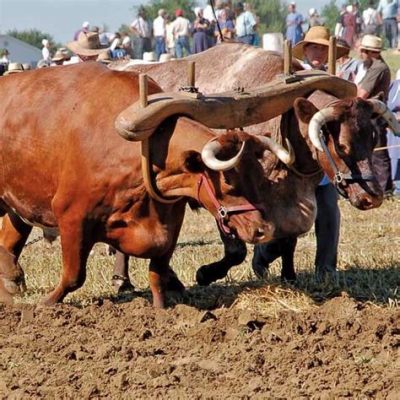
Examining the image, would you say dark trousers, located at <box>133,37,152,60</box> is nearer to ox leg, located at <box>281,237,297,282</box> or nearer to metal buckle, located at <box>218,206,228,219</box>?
ox leg, located at <box>281,237,297,282</box>

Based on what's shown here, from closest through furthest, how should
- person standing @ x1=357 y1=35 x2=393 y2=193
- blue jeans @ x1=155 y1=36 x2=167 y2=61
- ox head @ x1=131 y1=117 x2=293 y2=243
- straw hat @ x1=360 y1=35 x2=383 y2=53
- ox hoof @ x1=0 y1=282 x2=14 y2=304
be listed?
ox head @ x1=131 y1=117 x2=293 y2=243 → ox hoof @ x1=0 y1=282 x2=14 y2=304 → person standing @ x1=357 y1=35 x2=393 y2=193 → straw hat @ x1=360 y1=35 x2=383 y2=53 → blue jeans @ x1=155 y1=36 x2=167 y2=61

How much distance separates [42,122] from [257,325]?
6.97ft

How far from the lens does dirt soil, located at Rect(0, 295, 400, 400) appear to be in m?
5.83

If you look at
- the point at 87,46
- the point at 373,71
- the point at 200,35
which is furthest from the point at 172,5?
the point at 373,71

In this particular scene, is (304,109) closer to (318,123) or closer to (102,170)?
(318,123)

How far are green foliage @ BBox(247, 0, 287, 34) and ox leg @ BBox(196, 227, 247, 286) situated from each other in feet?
157

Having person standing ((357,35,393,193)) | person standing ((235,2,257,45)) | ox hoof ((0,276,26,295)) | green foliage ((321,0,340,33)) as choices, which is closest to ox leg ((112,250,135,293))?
ox hoof ((0,276,26,295))

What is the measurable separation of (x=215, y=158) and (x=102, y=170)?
0.91 m

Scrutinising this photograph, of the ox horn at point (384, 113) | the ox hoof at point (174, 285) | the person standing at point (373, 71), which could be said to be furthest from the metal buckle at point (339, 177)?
the person standing at point (373, 71)

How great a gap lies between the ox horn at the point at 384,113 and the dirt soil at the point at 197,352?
A: 4.09 feet

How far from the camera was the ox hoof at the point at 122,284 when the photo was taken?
9203mm

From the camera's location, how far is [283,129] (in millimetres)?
8078

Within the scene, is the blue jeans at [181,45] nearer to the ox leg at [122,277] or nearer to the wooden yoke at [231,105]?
the ox leg at [122,277]

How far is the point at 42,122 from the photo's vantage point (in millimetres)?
7961
